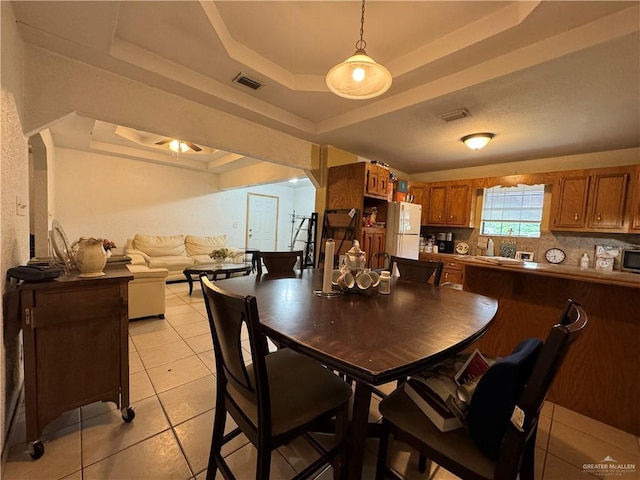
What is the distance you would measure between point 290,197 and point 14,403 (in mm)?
7279

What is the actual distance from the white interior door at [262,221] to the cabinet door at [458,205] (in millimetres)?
4995

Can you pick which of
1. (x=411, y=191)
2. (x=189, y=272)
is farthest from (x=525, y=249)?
(x=189, y=272)

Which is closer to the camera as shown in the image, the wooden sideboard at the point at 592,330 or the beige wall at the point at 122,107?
the wooden sideboard at the point at 592,330

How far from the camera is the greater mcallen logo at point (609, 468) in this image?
4.77 feet

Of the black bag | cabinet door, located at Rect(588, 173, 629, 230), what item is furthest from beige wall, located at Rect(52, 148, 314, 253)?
cabinet door, located at Rect(588, 173, 629, 230)

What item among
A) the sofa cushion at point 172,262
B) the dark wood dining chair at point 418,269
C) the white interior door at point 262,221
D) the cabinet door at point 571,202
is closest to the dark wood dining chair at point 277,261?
the dark wood dining chair at point 418,269

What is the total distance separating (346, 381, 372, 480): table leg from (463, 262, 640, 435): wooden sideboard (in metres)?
1.65

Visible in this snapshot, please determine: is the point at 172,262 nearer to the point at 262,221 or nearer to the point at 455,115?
the point at 262,221

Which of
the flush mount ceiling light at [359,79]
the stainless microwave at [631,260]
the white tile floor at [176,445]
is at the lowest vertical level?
the white tile floor at [176,445]

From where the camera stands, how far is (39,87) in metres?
1.92

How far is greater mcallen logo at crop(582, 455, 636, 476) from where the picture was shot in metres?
1.45

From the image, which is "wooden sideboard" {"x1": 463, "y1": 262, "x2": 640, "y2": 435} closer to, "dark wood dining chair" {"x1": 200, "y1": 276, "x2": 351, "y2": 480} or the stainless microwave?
"dark wood dining chair" {"x1": 200, "y1": 276, "x2": 351, "y2": 480}

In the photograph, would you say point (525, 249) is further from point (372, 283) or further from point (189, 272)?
point (189, 272)

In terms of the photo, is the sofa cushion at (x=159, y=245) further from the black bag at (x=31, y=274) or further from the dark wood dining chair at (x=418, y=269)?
the dark wood dining chair at (x=418, y=269)
